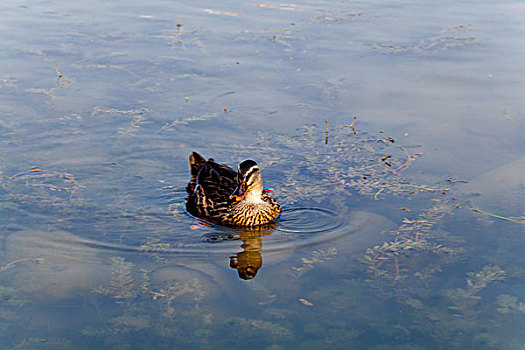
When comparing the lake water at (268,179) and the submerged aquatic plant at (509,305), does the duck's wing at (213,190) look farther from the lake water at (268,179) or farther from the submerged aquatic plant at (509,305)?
the submerged aquatic plant at (509,305)

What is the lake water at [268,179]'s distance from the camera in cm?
541

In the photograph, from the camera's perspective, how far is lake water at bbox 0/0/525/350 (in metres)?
5.41

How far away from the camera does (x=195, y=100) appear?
33.7ft

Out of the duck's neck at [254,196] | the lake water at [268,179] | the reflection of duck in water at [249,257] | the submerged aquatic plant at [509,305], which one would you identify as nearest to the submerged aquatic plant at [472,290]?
the lake water at [268,179]

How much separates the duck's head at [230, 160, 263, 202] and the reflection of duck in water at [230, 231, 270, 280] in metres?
0.42

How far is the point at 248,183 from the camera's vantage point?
24.3 ft

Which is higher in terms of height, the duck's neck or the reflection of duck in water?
the duck's neck

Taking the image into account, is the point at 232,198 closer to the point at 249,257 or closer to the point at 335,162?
the point at 249,257

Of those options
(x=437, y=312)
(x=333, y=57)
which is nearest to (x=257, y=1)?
(x=333, y=57)

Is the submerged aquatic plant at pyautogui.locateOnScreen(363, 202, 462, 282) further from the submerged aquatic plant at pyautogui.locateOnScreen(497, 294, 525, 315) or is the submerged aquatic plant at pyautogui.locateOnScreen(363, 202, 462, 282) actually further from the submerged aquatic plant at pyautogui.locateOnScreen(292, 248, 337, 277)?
the submerged aquatic plant at pyautogui.locateOnScreen(497, 294, 525, 315)

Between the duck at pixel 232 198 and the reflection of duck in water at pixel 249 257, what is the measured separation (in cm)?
24

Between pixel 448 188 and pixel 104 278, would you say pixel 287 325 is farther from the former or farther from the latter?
pixel 448 188

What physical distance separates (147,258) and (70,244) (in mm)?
808

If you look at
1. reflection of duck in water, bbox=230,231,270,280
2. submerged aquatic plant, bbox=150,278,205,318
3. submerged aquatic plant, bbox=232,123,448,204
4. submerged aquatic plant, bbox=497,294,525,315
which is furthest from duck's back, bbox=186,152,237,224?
submerged aquatic plant, bbox=497,294,525,315
